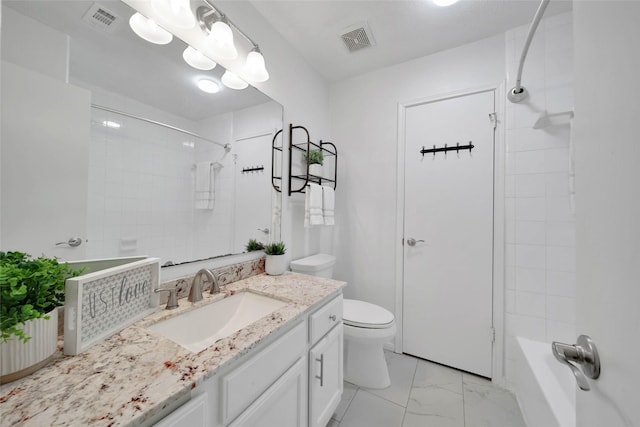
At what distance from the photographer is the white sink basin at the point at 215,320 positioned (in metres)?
0.92

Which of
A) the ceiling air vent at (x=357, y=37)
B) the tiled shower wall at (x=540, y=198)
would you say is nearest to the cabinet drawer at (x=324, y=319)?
the tiled shower wall at (x=540, y=198)

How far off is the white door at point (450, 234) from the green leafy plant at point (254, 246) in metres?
1.18

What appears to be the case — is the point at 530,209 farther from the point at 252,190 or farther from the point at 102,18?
the point at 102,18

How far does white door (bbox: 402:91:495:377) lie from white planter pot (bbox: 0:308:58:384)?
6.43ft

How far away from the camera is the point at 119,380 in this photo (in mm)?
550

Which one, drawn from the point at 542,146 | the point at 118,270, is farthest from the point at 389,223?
the point at 118,270

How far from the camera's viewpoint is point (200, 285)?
3.45ft

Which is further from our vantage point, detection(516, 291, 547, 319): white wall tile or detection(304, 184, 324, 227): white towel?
detection(304, 184, 324, 227): white towel

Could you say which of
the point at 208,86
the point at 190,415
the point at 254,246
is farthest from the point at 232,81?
the point at 190,415

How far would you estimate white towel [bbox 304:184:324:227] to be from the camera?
1.75 metres

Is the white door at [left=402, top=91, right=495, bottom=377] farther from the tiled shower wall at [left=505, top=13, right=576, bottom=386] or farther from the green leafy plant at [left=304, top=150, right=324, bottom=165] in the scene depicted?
the green leafy plant at [left=304, top=150, right=324, bottom=165]

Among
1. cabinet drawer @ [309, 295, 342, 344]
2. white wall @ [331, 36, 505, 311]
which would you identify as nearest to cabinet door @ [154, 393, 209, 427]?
cabinet drawer @ [309, 295, 342, 344]

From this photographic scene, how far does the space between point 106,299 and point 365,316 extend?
1.41 meters

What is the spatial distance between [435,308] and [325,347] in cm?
113
